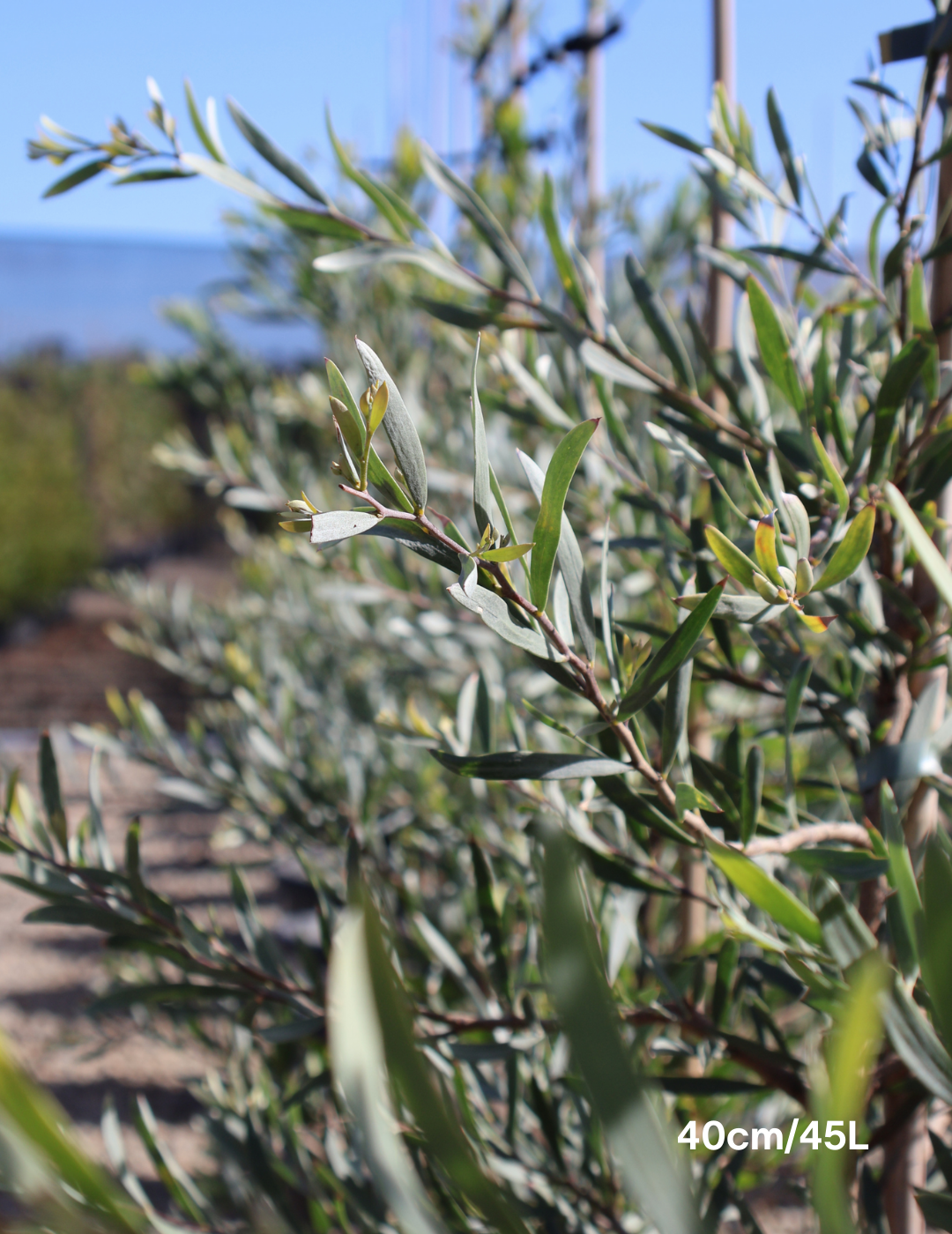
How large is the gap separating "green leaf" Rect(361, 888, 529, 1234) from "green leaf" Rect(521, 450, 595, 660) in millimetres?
120

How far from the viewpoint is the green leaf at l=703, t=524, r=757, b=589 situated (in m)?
0.18

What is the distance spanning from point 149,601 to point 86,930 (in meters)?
1.44

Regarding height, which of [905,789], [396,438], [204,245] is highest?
[204,245]

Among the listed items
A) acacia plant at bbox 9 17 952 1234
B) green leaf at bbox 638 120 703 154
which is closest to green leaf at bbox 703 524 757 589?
acacia plant at bbox 9 17 952 1234

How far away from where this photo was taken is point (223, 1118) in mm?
460

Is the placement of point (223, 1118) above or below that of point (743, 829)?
below

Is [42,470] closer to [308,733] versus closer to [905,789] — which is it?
[308,733]

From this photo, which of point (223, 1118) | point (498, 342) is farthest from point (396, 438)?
point (223, 1118)

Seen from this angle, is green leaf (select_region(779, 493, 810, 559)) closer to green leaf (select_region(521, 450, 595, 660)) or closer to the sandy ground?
green leaf (select_region(521, 450, 595, 660))

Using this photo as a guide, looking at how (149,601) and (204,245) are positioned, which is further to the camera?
(204,245)

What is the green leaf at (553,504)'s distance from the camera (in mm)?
170

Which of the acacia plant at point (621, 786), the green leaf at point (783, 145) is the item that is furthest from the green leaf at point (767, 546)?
the green leaf at point (783, 145)

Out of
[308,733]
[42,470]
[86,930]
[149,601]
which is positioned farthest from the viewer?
[42,470]

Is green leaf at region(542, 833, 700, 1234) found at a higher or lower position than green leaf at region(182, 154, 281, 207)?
lower
